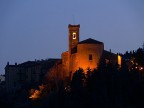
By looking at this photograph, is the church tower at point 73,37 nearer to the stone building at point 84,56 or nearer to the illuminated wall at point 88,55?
the stone building at point 84,56

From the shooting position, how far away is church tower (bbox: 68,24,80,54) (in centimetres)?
9162

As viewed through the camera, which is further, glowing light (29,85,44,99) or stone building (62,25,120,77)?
glowing light (29,85,44,99)

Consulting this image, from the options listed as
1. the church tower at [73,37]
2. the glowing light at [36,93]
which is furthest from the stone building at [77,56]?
the glowing light at [36,93]

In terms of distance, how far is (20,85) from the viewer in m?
108

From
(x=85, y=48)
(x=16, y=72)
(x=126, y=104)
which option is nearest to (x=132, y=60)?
(x=85, y=48)

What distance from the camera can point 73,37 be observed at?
93.0 meters

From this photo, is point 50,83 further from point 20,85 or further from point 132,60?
point 20,85

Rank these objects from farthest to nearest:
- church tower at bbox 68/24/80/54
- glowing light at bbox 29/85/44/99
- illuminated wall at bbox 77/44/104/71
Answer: church tower at bbox 68/24/80/54 < glowing light at bbox 29/85/44/99 < illuminated wall at bbox 77/44/104/71

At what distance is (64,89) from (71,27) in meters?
11.3

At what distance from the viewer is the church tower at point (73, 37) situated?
9162 centimetres

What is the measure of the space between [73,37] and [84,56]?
4.52 metres

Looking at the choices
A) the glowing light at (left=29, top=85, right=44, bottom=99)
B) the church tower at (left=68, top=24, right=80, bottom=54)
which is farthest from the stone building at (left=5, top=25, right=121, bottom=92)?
the glowing light at (left=29, top=85, right=44, bottom=99)

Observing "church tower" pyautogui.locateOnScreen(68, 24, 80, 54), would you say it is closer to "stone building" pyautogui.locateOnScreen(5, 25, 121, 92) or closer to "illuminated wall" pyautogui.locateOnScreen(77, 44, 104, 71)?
"stone building" pyautogui.locateOnScreen(5, 25, 121, 92)

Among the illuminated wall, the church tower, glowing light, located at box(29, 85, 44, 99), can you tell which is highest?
the church tower
